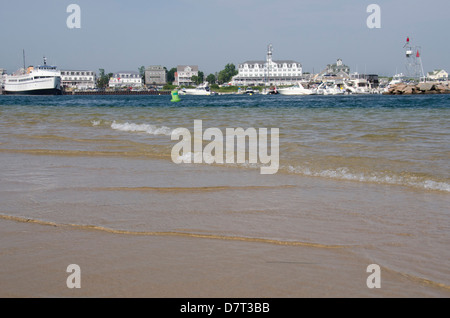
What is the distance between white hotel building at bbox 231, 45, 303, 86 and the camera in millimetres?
158875

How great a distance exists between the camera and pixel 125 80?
161m

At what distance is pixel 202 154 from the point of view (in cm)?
799

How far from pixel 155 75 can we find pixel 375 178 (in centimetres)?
16980

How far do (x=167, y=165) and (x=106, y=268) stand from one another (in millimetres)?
4291

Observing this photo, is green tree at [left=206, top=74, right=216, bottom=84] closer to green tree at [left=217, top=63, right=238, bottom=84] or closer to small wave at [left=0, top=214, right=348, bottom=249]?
green tree at [left=217, top=63, right=238, bottom=84]

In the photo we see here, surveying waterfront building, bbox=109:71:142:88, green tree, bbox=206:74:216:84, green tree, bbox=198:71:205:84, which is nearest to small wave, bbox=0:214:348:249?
waterfront building, bbox=109:71:142:88

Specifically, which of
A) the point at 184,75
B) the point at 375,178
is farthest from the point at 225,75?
the point at 375,178

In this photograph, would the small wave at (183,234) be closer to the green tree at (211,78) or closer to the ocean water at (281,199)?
the ocean water at (281,199)

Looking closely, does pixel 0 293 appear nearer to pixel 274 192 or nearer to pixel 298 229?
pixel 298 229

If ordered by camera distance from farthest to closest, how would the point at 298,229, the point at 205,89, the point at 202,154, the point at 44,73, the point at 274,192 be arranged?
1. the point at 205,89
2. the point at 44,73
3. the point at 202,154
4. the point at 274,192
5. the point at 298,229

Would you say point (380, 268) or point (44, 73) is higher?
point (44, 73)

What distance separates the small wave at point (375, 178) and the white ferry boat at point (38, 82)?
94.0 meters

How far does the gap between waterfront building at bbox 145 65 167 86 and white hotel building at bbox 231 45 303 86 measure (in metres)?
29.6
